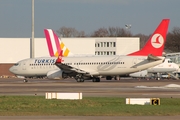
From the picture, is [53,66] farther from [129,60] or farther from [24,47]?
[24,47]

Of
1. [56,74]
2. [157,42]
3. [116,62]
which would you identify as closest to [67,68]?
[56,74]

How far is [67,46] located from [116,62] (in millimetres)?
44076

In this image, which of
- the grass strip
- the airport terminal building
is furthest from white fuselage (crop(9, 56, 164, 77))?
the grass strip

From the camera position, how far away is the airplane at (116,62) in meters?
66.5

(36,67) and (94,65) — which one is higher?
(94,65)

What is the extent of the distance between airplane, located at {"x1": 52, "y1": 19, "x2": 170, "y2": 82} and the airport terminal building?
3767cm

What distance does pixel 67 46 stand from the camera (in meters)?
111

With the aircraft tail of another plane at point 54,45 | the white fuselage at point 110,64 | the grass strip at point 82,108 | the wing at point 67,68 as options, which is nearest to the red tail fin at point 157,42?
the white fuselage at point 110,64

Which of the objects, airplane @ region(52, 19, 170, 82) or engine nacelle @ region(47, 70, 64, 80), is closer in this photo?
airplane @ region(52, 19, 170, 82)

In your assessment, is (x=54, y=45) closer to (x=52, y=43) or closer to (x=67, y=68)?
(x=52, y=43)

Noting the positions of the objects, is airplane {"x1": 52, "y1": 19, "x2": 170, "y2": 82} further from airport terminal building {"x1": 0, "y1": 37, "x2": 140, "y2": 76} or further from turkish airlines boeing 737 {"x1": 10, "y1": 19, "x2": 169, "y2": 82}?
airport terminal building {"x1": 0, "y1": 37, "x2": 140, "y2": 76}

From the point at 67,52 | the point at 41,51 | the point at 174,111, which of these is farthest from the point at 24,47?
the point at 174,111

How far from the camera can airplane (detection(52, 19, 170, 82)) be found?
66.5 m

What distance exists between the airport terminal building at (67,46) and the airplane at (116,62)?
37.7 meters
